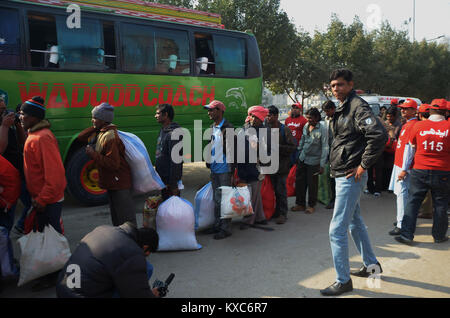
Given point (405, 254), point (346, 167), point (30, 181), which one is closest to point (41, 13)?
point (30, 181)

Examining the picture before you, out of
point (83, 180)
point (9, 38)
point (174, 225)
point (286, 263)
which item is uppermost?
point (9, 38)

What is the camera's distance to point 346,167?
3264mm

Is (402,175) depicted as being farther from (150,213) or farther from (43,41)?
(43,41)

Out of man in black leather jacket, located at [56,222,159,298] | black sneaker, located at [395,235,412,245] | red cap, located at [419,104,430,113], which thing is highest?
red cap, located at [419,104,430,113]

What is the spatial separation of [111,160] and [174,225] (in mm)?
1157

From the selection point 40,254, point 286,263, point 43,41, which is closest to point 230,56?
point 43,41

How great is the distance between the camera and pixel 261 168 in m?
5.60

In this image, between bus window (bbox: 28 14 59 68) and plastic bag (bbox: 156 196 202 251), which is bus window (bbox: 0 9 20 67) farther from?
plastic bag (bbox: 156 196 202 251)

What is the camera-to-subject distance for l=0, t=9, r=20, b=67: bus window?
5504 millimetres

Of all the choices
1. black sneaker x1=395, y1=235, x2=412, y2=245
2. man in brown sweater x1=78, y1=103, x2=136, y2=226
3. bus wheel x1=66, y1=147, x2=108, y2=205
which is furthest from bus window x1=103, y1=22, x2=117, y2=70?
black sneaker x1=395, y1=235, x2=412, y2=245

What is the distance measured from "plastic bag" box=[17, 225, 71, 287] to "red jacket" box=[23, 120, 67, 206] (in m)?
0.28

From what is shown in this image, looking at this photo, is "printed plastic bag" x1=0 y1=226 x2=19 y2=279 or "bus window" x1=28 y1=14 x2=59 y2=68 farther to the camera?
"bus window" x1=28 y1=14 x2=59 y2=68

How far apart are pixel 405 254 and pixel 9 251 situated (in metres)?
4.20

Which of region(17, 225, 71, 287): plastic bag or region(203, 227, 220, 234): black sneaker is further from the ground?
region(17, 225, 71, 287): plastic bag
